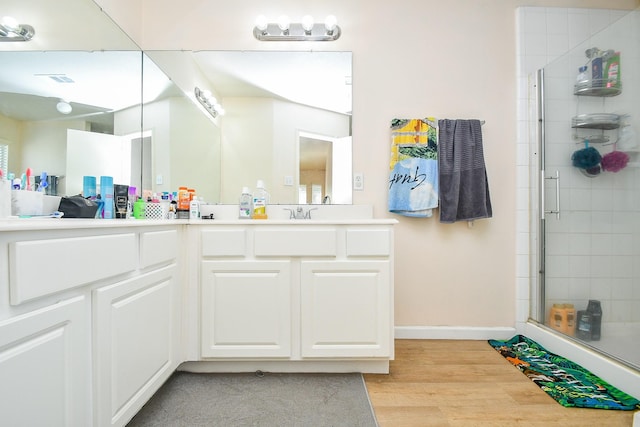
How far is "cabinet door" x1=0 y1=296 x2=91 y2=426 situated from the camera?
657mm

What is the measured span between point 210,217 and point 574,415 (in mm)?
2138

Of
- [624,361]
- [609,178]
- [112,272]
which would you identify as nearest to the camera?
[112,272]

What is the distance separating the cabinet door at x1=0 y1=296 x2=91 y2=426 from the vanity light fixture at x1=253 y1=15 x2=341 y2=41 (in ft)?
6.20

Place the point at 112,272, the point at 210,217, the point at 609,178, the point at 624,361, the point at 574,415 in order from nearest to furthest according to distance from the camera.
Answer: the point at 112,272 → the point at 574,415 → the point at 624,361 → the point at 609,178 → the point at 210,217

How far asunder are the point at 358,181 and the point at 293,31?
43.5 inches

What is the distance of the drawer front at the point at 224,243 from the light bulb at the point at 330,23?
Result: 57.6 inches

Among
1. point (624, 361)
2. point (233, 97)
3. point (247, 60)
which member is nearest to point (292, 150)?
point (233, 97)

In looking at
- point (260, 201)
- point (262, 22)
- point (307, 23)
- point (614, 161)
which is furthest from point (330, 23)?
point (614, 161)

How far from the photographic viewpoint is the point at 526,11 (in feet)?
6.79

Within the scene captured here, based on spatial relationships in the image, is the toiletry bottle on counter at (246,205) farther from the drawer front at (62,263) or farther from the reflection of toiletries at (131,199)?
the drawer front at (62,263)

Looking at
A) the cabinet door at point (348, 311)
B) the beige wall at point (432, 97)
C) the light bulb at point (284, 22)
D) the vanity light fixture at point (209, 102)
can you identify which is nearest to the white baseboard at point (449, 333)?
the beige wall at point (432, 97)

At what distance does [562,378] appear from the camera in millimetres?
1534

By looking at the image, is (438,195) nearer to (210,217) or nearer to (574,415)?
(574,415)

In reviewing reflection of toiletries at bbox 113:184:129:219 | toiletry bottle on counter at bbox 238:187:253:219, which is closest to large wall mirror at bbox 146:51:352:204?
toiletry bottle on counter at bbox 238:187:253:219
